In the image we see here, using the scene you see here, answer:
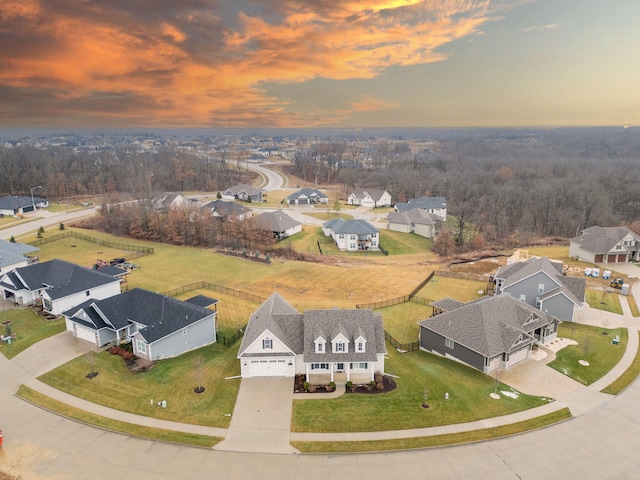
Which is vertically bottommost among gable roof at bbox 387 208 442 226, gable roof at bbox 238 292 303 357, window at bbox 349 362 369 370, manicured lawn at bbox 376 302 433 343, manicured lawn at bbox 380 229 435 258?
manicured lawn at bbox 380 229 435 258

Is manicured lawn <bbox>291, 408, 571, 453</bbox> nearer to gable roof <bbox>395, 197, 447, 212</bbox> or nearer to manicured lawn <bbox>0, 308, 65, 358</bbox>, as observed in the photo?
manicured lawn <bbox>0, 308, 65, 358</bbox>

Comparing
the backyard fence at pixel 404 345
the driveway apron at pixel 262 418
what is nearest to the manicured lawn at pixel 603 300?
the backyard fence at pixel 404 345

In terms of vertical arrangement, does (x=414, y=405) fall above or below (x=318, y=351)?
below

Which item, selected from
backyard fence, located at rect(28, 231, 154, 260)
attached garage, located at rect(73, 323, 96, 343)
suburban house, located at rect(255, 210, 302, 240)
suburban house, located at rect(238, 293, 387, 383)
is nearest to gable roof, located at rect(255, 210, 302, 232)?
suburban house, located at rect(255, 210, 302, 240)

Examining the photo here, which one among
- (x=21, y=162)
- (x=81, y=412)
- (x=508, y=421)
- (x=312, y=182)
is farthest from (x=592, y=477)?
(x=21, y=162)

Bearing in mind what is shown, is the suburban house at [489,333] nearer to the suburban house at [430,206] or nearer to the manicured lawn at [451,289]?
the manicured lawn at [451,289]

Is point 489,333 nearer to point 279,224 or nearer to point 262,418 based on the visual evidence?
point 262,418

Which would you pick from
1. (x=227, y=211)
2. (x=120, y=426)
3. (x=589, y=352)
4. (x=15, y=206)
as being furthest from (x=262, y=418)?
(x=15, y=206)
